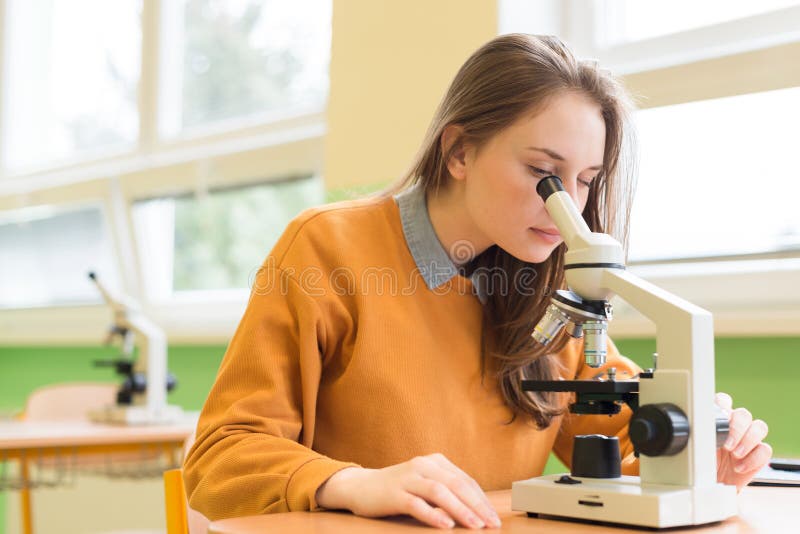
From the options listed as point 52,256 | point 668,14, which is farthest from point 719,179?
point 52,256

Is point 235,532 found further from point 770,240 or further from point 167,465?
point 167,465

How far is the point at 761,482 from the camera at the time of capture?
1326 millimetres

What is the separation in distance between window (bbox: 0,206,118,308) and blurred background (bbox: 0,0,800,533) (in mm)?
11

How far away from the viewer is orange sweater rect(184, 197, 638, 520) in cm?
121

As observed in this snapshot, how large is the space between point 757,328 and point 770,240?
0.28 meters

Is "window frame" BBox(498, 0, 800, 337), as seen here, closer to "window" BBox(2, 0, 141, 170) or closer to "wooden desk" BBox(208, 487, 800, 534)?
"wooden desk" BBox(208, 487, 800, 534)

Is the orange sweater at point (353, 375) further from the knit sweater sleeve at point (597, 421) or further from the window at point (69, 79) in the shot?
the window at point (69, 79)

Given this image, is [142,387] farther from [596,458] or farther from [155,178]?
[596,458]

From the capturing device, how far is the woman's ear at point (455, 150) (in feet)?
4.67

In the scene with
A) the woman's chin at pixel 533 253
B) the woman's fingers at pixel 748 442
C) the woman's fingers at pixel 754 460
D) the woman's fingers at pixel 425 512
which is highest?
the woman's chin at pixel 533 253

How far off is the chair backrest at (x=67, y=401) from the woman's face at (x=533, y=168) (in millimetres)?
1969

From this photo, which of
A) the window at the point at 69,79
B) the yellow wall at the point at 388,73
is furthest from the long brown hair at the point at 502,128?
the window at the point at 69,79

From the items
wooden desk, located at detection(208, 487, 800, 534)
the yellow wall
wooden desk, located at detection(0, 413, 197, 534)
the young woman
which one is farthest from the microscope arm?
wooden desk, located at detection(208, 487, 800, 534)

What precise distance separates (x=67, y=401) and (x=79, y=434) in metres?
0.74
